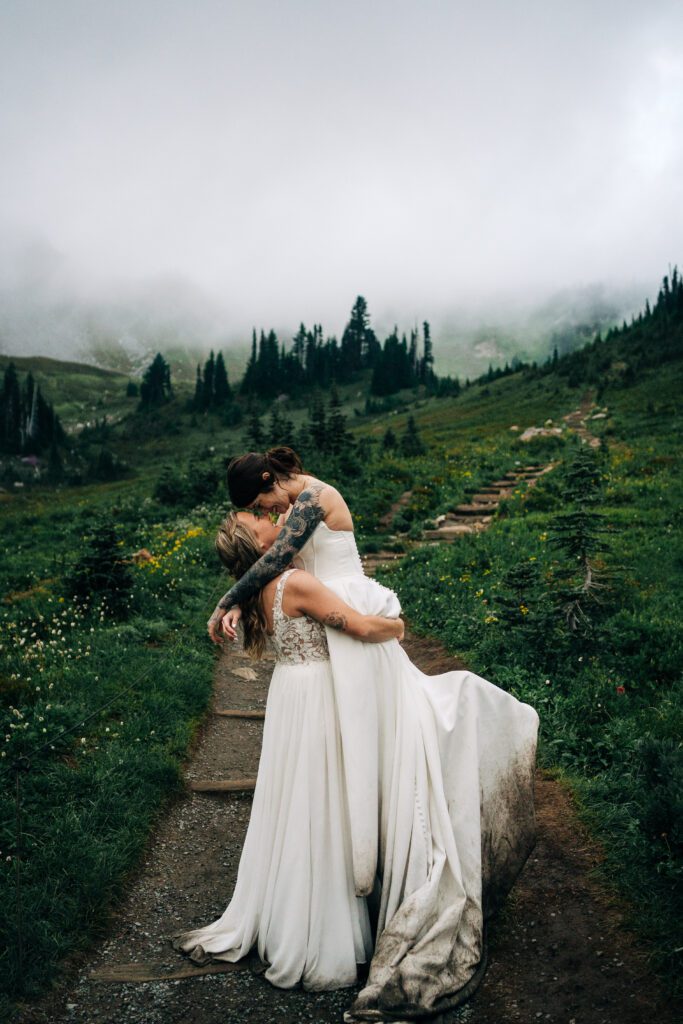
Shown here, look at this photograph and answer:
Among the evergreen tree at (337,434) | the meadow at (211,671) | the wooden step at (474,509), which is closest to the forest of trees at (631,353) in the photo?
the evergreen tree at (337,434)

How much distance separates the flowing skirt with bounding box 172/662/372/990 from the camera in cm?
393

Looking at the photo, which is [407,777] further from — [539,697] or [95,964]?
[539,697]

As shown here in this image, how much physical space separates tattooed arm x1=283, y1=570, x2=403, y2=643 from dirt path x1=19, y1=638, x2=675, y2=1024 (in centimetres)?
212

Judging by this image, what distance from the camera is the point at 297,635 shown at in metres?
4.11

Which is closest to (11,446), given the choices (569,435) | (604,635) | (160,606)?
(569,435)

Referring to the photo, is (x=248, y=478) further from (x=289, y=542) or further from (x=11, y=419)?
(x=11, y=419)

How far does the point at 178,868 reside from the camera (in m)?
5.43

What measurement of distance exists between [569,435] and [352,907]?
32.5m

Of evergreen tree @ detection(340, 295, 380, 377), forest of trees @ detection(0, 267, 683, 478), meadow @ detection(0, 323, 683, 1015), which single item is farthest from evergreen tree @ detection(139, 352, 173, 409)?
meadow @ detection(0, 323, 683, 1015)

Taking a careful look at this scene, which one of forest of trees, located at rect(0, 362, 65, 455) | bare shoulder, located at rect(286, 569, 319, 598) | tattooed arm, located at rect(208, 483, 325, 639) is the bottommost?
bare shoulder, located at rect(286, 569, 319, 598)

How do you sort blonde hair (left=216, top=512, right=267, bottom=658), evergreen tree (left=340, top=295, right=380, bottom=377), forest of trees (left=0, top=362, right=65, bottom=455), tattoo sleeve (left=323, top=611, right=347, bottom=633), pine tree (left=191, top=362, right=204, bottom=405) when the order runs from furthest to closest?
1. evergreen tree (left=340, top=295, right=380, bottom=377)
2. pine tree (left=191, top=362, right=204, bottom=405)
3. forest of trees (left=0, top=362, right=65, bottom=455)
4. blonde hair (left=216, top=512, right=267, bottom=658)
5. tattoo sleeve (left=323, top=611, right=347, bottom=633)

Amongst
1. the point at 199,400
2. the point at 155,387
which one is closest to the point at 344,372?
the point at 199,400

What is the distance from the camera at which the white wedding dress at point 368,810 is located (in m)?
3.84

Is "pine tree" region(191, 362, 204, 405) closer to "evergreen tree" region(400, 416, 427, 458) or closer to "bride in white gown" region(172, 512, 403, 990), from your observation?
"evergreen tree" region(400, 416, 427, 458)
